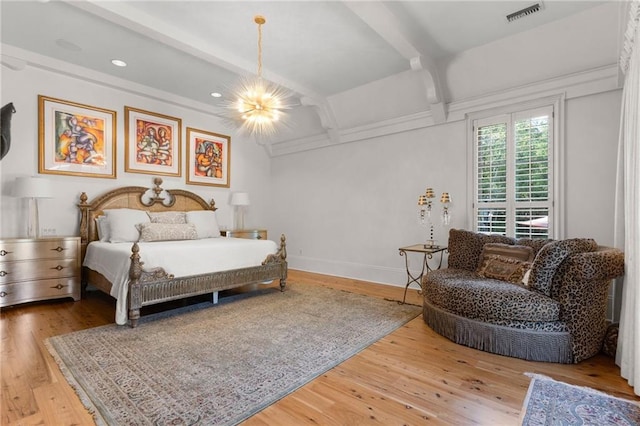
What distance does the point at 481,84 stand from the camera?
4113mm

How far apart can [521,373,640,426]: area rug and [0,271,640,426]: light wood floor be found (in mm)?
73

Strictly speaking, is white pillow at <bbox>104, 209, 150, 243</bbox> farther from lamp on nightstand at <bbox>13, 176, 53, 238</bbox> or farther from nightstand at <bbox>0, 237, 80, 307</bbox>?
lamp on nightstand at <bbox>13, 176, 53, 238</bbox>

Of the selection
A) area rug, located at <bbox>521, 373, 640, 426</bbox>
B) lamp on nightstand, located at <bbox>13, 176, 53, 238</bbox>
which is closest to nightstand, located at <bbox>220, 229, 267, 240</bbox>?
lamp on nightstand, located at <bbox>13, 176, 53, 238</bbox>

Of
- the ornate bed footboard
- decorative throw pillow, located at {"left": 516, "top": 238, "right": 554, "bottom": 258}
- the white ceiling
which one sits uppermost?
the white ceiling

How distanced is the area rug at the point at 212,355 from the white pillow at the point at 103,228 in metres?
1.67

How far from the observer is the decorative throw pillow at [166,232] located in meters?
4.37

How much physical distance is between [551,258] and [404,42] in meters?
2.59

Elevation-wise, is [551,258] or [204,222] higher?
[204,222]

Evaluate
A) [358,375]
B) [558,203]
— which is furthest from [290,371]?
Answer: [558,203]

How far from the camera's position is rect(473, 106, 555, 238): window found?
3732 millimetres

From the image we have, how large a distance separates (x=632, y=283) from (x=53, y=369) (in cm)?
408

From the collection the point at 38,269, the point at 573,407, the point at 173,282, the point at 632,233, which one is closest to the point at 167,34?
the point at 173,282

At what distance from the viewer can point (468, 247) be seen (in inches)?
143

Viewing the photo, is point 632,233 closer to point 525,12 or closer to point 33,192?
point 525,12
